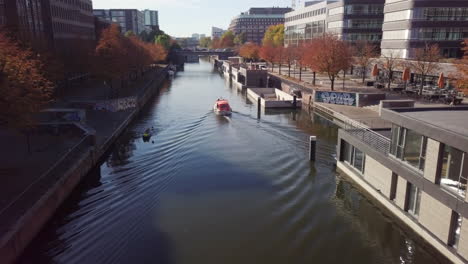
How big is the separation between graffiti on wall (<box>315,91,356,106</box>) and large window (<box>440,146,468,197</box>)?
108 ft

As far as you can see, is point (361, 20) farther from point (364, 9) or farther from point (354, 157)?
point (354, 157)

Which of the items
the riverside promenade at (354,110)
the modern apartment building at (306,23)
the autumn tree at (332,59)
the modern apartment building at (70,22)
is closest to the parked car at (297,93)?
the riverside promenade at (354,110)

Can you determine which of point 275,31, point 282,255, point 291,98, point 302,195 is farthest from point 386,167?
point 275,31

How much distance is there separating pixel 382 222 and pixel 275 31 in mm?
174914

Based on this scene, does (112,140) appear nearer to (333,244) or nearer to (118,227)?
(118,227)

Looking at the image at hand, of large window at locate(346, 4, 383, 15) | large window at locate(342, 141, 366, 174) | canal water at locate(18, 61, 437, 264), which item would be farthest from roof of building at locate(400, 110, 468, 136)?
large window at locate(346, 4, 383, 15)

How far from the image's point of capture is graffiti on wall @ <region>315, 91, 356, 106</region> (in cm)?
5153

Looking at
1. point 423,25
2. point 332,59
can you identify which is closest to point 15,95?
point 332,59

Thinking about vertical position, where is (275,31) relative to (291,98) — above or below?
above

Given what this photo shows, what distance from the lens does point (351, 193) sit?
25.7 meters

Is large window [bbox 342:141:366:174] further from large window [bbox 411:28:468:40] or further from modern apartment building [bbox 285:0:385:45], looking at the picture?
modern apartment building [bbox 285:0:385:45]

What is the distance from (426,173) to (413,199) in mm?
2520

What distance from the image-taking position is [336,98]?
175 feet

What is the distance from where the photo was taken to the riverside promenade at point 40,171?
18078 mm
